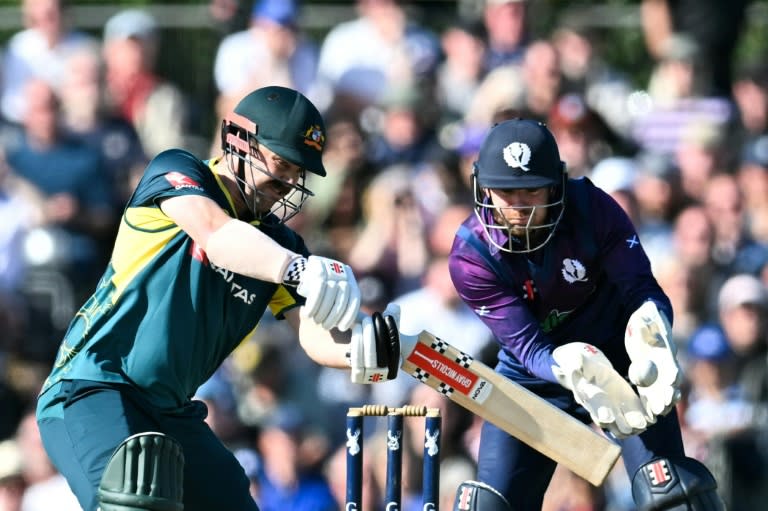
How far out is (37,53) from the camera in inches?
423

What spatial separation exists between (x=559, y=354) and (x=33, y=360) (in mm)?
4721

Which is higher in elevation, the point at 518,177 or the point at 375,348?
the point at 518,177

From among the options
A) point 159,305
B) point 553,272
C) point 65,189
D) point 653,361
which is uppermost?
point 553,272

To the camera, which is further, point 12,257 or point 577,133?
point 12,257

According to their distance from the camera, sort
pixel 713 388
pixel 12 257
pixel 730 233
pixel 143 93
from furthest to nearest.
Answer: pixel 143 93
pixel 12 257
pixel 730 233
pixel 713 388

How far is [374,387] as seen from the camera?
9.02m

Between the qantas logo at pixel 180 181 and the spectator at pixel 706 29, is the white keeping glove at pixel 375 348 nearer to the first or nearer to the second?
the qantas logo at pixel 180 181

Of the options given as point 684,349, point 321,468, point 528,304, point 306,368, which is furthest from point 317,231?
point 528,304

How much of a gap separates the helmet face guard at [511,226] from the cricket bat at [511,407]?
498 mm

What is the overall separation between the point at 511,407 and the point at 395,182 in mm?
3716

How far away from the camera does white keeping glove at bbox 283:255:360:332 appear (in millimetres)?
5301

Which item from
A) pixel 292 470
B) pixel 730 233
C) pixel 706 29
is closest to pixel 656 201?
pixel 730 233

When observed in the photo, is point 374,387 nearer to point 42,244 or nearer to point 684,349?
point 684,349

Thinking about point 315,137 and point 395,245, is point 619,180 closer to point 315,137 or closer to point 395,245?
point 395,245
